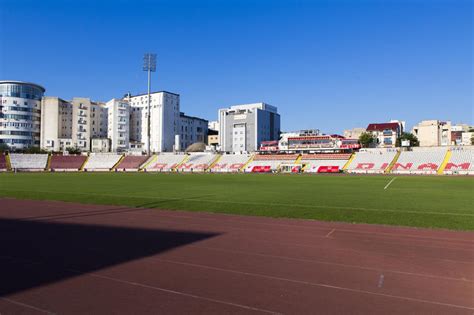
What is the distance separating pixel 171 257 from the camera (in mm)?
9078

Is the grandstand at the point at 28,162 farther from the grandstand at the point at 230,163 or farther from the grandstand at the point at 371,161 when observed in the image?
the grandstand at the point at 371,161

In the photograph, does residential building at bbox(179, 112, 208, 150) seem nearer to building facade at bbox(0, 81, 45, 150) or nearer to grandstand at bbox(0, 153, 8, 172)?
building facade at bbox(0, 81, 45, 150)

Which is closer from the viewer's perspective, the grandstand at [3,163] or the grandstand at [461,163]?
the grandstand at [461,163]

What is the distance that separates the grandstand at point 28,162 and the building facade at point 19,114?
24.4 meters

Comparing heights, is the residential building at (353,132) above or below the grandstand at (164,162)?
above

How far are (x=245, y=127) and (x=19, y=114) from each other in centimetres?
7778

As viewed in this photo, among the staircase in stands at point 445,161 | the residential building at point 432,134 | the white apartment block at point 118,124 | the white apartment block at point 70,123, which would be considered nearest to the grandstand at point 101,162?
the white apartment block at point 118,124

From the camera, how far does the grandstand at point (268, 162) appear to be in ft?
247

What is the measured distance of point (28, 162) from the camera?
267 ft

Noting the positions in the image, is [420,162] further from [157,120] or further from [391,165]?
[157,120]

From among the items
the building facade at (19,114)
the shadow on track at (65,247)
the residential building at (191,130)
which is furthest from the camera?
the residential building at (191,130)

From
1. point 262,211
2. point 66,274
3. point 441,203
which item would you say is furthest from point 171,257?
point 441,203

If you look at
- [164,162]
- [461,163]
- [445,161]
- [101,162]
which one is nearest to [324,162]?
[445,161]

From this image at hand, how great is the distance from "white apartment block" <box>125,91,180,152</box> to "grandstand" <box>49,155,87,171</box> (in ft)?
121
